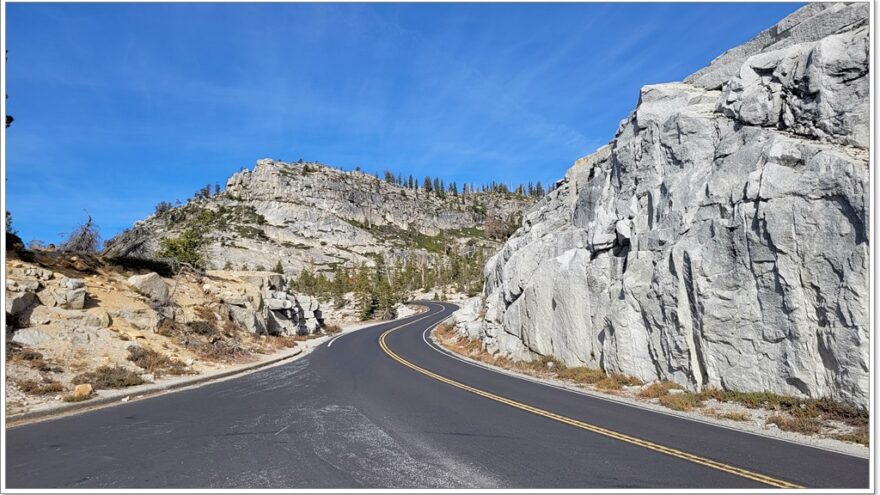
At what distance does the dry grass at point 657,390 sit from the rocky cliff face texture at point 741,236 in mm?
298

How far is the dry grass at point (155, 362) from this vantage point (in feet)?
50.9

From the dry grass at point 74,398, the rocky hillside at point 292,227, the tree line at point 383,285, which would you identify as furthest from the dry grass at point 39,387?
the rocky hillside at point 292,227

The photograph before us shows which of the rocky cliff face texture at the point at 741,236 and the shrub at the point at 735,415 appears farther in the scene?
the rocky cliff face texture at the point at 741,236

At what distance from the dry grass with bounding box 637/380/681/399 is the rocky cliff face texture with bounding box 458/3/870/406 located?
0.30 meters

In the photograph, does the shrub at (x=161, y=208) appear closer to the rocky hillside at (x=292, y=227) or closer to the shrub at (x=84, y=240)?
the rocky hillside at (x=292, y=227)

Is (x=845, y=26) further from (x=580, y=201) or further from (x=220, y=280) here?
(x=220, y=280)

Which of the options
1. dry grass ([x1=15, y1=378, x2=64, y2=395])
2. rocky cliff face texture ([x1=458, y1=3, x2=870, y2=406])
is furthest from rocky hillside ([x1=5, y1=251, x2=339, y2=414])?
rocky cliff face texture ([x1=458, y1=3, x2=870, y2=406])

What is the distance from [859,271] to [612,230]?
9.31 metres

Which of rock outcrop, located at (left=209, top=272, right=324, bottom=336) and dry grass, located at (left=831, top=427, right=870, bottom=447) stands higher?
rock outcrop, located at (left=209, top=272, right=324, bottom=336)

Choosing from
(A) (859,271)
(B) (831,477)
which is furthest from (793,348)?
(B) (831,477)

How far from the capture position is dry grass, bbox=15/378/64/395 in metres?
11.2

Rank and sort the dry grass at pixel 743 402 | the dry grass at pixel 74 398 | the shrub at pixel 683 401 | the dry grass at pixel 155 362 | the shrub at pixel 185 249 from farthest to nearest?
the shrub at pixel 185 249 → the dry grass at pixel 155 362 → the shrub at pixel 683 401 → the dry grass at pixel 74 398 → the dry grass at pixel 743 402

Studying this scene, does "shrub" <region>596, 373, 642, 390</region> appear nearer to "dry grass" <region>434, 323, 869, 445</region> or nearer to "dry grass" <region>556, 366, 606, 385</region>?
"dry grass" <region>434, 323, 869, 445</region>

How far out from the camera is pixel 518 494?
5.70m
